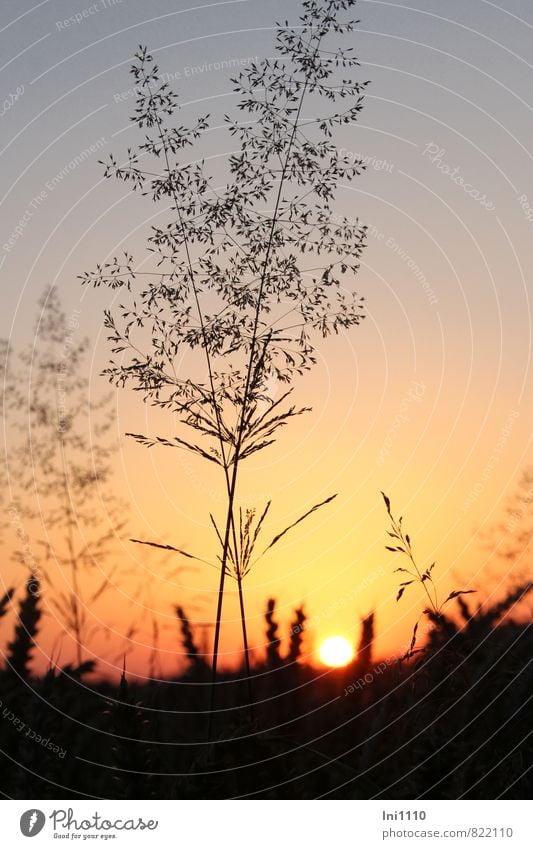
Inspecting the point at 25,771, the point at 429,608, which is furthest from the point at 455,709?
the point at 25,771

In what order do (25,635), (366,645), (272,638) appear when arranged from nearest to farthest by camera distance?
1. (25,635)
2. (366,645)
3. (272,638)

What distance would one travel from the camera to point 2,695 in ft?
10.9

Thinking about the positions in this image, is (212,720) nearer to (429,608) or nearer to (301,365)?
(429,608)

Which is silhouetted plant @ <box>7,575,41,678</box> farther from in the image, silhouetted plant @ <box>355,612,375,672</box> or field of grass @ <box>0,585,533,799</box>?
silhouetted plant @ <box>355,612,375,672</box>

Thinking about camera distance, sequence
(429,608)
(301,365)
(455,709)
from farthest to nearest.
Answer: (301,365) < (429,608) < (455,709)

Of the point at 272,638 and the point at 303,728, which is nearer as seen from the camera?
the point at 303,728

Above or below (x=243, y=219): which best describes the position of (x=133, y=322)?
below

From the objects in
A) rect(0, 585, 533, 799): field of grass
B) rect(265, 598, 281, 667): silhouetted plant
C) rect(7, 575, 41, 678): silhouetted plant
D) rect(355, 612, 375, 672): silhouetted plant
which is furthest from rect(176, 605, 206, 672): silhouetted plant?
rect(7, 575, 41, 678): silhouetted plant

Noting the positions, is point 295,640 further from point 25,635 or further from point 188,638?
point 25,635

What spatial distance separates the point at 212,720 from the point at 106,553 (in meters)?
3.48
